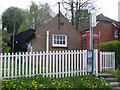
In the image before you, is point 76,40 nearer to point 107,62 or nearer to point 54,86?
point 107,62

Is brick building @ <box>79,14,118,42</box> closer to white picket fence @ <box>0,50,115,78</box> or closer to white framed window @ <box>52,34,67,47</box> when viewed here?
white framed window @ <box>52,34,67,47</box>

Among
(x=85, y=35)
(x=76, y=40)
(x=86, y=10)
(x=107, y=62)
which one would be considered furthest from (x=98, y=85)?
(x=86, y=10)

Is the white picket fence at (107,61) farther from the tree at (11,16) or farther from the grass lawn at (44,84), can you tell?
the tree at (11,16)

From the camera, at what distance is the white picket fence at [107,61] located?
10461 millimetres

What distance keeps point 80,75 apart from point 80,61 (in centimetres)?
71

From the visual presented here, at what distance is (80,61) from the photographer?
8938 millimetres

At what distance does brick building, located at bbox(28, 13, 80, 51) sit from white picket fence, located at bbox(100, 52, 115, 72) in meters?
5.05

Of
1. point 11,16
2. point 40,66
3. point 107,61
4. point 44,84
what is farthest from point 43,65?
point 11,16

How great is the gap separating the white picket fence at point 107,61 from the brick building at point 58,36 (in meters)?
5.05

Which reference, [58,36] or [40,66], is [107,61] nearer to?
[40,66]

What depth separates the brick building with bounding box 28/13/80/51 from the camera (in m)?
15.2

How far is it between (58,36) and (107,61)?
586 centimetres

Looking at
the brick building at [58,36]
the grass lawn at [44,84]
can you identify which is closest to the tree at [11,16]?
the brick building at [58,36]

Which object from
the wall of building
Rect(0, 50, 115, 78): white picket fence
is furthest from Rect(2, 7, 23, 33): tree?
Rect(0, 50, 115, 78): white picket fence
